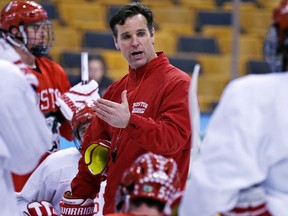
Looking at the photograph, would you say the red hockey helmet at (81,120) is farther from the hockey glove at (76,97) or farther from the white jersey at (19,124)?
the white jersey at (19,124)

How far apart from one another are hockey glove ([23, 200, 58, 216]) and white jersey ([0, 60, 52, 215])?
1023mm

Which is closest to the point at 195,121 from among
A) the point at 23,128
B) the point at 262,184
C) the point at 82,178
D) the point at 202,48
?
the point at 262,184

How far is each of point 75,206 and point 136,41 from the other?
0.69 m

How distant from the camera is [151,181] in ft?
9.02

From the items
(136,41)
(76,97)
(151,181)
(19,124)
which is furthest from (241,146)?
(76,97)

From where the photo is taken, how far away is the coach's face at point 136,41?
3760 mm

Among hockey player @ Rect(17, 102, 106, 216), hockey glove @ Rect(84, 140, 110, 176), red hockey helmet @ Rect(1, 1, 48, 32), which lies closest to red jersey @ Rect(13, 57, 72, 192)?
red hockey helmet @ Rect(1, 1, 48, 32)

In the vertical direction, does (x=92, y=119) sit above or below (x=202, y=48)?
above

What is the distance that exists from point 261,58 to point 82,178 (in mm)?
5958

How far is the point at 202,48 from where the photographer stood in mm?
9508

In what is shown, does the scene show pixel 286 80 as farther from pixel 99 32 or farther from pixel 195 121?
pixel 99 32

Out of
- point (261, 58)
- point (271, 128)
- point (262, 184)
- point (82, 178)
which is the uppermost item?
point (271, 128)

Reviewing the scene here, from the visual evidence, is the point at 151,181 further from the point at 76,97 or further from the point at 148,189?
the point at 76,97

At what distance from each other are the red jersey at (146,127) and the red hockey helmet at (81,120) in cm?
21
